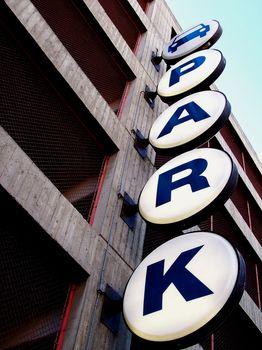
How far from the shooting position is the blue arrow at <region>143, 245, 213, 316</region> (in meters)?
4.04

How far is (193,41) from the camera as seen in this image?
32.1ft

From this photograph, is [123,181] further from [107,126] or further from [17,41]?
[17,41]

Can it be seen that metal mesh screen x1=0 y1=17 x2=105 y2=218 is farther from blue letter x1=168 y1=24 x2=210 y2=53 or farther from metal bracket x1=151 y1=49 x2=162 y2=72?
blue letter x1=168 y1=24 x2=210 y2=53

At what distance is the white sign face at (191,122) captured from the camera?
6238mm

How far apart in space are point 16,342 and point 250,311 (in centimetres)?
609

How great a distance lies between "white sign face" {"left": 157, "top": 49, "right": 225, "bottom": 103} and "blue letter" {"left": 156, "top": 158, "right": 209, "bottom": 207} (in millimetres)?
2434

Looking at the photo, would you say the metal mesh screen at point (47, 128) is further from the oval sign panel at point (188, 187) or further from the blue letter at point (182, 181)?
the blue letter at point (182, 181)

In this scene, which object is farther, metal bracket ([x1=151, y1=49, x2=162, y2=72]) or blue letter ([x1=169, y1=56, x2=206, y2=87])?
metal bracket ([x1=151, y1=49, x2=162, y2=72])

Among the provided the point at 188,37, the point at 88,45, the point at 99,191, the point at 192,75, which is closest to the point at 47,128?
the point at 99,191

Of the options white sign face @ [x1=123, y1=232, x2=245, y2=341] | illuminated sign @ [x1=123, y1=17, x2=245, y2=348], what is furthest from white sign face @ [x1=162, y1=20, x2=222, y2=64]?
white sign face @ [x1=123, y1=232, x2=245, y2=341]

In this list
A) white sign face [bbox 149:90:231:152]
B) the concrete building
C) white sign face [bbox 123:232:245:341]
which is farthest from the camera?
white sign face [bbox 149:90:231:152]

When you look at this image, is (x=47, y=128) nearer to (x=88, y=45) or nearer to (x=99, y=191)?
(x=99, y=191)

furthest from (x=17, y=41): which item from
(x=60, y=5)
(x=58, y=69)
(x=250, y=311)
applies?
(x=250, y=311)

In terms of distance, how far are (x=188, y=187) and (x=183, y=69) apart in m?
3.88
